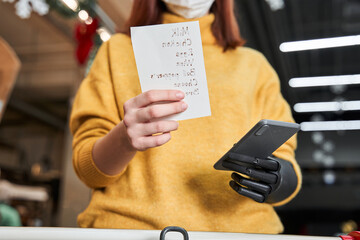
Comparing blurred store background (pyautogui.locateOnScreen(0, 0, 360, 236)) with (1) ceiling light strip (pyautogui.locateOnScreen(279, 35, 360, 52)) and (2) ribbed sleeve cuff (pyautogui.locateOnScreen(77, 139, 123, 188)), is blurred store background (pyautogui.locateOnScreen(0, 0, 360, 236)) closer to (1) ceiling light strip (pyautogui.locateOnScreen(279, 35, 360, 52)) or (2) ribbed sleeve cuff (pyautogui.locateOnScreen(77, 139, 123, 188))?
(1) ceiling light strip (pyautogui.locateOnScreen(279, 35, 360, 52))

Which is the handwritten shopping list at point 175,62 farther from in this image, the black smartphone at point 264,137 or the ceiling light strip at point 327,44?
the ceiling light strip at point 327,44

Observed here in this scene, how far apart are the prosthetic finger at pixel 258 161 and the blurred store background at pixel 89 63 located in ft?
0.76

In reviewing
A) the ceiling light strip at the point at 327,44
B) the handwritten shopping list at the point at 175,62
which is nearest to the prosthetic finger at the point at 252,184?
the handwritten shopping list at the point at 175,62

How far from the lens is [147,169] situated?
Answer: 0.57 m

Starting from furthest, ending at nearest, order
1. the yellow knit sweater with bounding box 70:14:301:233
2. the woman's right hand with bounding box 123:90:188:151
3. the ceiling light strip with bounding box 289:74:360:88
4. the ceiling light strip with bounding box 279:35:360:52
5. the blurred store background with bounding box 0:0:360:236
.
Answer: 1. the ceiling light strip with bounding box 279:35:360:52
2. the blurred store background with bounding box 0:0:360:236
3. the ceiling light strip with bounding box 289:74:360:88
4. the yellow knit sweater with bounding box 70:14:301:233
5. the woman's right hand with bounding box 123:90:188:151

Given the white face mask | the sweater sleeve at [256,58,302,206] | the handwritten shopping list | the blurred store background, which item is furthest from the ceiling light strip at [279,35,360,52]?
the handwritten shopping list

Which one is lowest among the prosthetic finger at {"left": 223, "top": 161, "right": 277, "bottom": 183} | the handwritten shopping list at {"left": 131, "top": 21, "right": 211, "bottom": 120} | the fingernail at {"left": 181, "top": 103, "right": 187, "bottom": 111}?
the prosthetic finger at {"left": 223, "top": 161, "right": 277, "bottom": 183}

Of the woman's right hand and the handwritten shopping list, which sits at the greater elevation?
the handwritten shopping list

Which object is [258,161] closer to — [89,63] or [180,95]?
[180,95]

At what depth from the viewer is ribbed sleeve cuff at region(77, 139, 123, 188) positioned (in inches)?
22.5

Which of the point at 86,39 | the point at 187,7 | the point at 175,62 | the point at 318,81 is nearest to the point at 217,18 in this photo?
the point at 187,7

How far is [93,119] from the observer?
607 mm

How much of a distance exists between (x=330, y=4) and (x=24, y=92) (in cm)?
430

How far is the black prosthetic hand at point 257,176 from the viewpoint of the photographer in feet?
1.57
